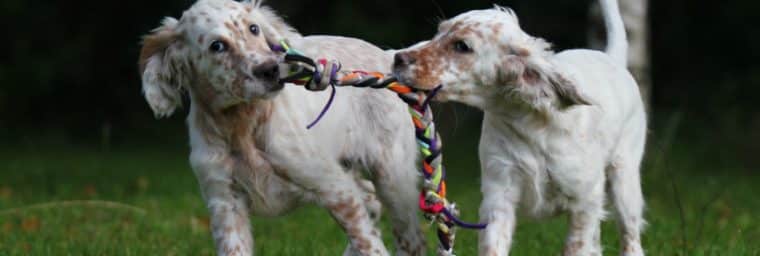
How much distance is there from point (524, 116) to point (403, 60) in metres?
0.61

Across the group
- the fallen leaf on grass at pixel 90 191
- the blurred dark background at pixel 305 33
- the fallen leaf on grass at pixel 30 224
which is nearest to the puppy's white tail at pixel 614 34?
the fallen leaf on grass at pixel 30 224

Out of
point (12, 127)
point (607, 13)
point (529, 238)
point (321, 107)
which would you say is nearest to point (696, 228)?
point (529, 238)

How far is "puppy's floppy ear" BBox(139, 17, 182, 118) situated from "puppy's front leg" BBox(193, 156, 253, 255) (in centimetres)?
29

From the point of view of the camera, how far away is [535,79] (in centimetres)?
470

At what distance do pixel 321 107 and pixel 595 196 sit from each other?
49.0 inches

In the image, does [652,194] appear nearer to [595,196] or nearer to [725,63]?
[595,196]

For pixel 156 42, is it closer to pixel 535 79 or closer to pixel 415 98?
pixel 415 98

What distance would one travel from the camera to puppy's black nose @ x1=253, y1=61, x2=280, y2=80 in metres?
4.50

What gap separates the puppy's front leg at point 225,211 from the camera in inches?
192

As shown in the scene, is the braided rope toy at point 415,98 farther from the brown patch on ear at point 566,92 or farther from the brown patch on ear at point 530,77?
the brown patch on ear at point 566,92

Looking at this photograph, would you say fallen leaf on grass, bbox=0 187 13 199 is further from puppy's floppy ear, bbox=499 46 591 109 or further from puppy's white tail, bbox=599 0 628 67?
puppy's floppy ear, bbox=499 46 591 109

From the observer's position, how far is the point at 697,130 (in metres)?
14.0

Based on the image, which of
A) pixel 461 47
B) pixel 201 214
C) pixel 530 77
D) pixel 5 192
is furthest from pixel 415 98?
pixel 5 192

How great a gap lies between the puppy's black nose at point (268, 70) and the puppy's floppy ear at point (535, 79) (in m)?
0.90
